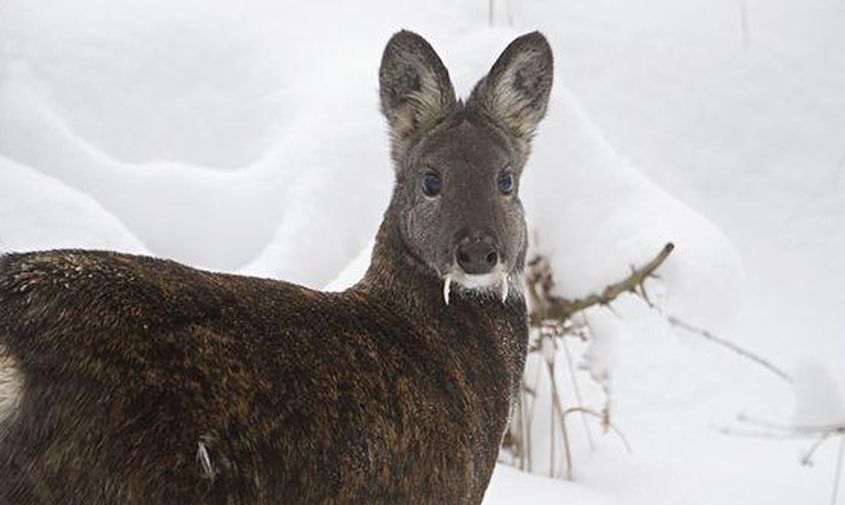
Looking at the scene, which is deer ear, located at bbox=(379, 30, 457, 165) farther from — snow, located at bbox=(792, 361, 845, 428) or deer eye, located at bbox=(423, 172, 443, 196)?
snow, located at bbox=(792, 361, 845, 428)

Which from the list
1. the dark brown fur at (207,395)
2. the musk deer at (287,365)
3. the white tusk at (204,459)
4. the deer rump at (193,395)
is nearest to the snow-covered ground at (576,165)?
the musk deer at (287,365)

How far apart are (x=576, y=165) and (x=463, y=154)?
6.86 ft

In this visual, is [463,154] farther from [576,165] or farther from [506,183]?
[576,165]

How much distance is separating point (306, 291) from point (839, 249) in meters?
4.47

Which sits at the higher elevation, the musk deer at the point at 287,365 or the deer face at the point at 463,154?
the deer face at the point at 463,154

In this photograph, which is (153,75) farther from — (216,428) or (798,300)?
(216,428)

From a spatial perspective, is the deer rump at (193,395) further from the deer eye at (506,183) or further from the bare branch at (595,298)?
the bare branch at (595,298)

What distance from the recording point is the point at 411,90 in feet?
Answer: 16.4

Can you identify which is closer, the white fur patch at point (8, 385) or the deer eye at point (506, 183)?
the white fur patch at point (8, 385)

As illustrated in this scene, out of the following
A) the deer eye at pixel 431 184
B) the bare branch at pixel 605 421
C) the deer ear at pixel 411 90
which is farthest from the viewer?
the bare branch at pixel 605 421

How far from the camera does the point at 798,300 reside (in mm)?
7574

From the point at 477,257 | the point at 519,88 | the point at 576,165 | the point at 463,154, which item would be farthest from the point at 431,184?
the point at 576,165

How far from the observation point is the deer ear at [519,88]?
493 cm

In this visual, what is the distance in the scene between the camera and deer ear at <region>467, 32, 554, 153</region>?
4934 mm
